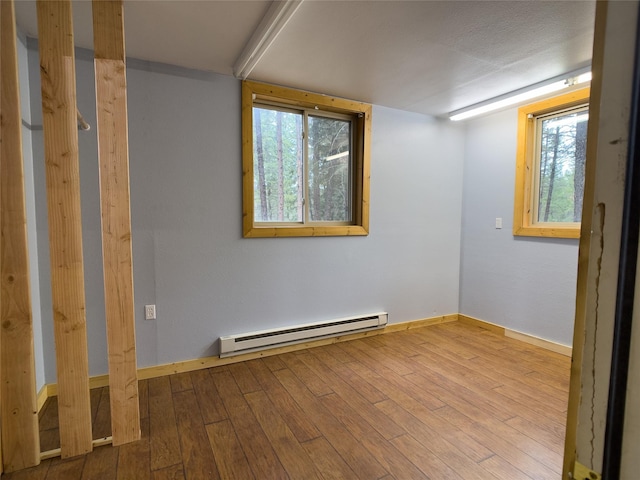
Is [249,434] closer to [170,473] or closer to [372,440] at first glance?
[170,473]

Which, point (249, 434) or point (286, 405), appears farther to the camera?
point (286, 405)

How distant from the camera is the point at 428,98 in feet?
10.1

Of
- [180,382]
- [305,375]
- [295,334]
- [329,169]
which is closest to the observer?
[180,382]

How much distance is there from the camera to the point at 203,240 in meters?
2.63

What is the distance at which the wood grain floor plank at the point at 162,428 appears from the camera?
1677 mm

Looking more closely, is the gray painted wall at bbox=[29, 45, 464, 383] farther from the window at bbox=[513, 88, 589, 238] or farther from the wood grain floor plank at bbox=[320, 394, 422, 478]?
the window at bbox=[513, 88, 589, 238]

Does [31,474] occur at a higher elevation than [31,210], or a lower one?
lower

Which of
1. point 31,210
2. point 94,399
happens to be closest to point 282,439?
point 94,399

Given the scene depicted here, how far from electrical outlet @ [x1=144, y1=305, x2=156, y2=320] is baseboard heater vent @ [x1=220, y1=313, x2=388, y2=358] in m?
0.55

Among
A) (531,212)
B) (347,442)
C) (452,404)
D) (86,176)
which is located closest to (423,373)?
(452,404)

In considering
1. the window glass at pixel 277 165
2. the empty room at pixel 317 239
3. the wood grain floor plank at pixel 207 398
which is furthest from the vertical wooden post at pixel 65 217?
the window glass at pixel 277 165

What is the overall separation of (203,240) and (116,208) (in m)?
0.95

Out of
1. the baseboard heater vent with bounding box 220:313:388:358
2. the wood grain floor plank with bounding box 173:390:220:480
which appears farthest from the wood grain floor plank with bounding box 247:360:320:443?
the wood grain floor plank with bounding box 173:390:220:480

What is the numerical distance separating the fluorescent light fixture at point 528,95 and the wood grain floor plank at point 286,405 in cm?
306
